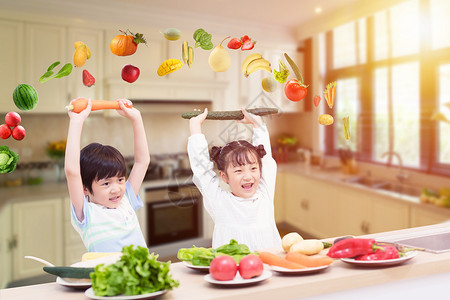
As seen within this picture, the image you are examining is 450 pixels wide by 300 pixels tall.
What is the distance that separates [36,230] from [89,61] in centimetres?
154

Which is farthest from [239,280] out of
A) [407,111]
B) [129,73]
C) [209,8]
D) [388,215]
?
[407,111]

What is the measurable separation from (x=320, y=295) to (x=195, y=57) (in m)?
0.58

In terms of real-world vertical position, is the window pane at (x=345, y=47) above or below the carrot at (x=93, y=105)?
above

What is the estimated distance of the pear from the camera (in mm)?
932

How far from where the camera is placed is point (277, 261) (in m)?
0.84

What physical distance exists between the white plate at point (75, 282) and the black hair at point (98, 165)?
0.56ft

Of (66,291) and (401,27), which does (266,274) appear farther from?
(401,27)

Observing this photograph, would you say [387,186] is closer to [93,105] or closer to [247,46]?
[247,46]

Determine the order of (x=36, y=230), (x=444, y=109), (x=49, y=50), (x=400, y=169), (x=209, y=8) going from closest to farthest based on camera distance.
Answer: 1. (x=209, y=8)
2. (x=49, y=50)
3. (x=36, y=230)
4. (x=444, y=109)
5. (x=400, y=169)

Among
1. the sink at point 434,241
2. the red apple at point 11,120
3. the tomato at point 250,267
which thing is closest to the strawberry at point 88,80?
the red apple at point 11,120

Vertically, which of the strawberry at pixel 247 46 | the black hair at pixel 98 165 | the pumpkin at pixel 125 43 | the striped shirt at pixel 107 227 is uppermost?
the strawberry at pixel 247 46

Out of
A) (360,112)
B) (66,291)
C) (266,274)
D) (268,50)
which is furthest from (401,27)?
(66,291)

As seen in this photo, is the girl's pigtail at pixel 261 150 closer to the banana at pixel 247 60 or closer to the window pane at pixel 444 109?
the banana at pixel 247 60

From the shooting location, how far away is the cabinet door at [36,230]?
6.81 feet
